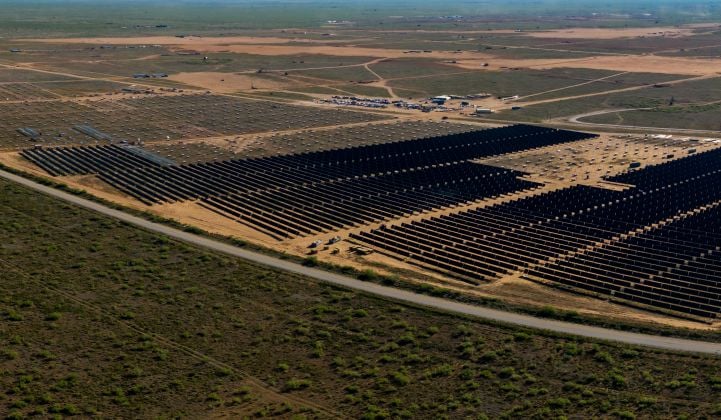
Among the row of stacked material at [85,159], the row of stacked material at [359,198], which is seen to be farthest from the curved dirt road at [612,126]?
the row of stacked material at [85,159]

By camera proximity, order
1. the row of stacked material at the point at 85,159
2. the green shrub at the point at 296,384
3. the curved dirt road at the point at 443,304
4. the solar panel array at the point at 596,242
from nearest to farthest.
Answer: the green shrub at the point at 296,384 < the curved dirt road at the point at 443,304 < the solar panel array at the point at 596,242 < the row of stacked material at the point at 85,159

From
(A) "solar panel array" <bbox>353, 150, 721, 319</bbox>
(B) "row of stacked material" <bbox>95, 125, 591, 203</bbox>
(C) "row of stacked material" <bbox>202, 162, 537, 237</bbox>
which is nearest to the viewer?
(A) "solar panel array" <bbox>353, 150, 721, 319</bbox>

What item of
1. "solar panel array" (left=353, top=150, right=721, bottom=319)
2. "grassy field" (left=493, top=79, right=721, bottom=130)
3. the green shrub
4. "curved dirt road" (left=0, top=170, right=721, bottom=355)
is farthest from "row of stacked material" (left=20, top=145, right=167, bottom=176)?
"grassy field" (left=493, top=79, right=721, bottom=130)

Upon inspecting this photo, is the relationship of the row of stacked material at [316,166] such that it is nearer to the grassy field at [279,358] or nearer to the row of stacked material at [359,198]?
the row of stacked material at [359,198]

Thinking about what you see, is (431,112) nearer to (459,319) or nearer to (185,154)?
(185,154)

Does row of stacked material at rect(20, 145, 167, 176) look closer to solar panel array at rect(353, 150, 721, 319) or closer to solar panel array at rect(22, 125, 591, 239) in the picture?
solar panel array at rect(22, 125, 591, 239)

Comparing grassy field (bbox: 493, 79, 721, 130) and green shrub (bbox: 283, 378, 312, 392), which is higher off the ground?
grassy field (bbox: 493, 79, 721, 130)

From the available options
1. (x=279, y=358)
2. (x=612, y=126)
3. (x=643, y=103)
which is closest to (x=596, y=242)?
(x=279, y=358)

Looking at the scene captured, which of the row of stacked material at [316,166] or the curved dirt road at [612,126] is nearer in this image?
the row of stacked material at [316,166]
